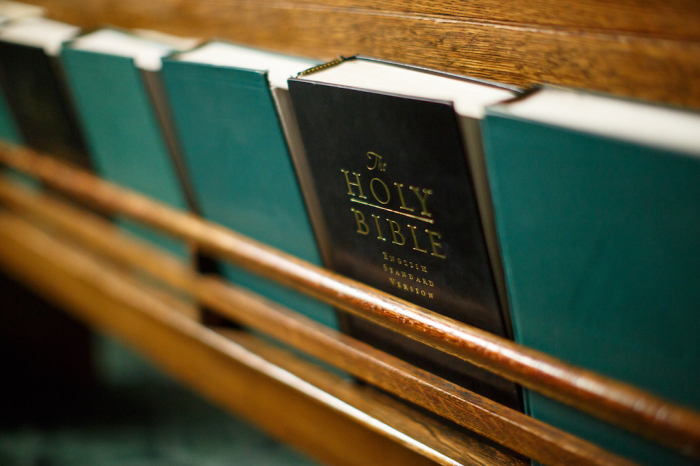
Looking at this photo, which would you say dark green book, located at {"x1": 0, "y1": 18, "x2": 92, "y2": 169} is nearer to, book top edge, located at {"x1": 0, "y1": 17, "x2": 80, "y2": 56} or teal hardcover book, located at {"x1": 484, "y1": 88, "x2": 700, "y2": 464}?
book top edge, located at {"x1": 0, "y1": 17, "x2": 80, "y2": 56}

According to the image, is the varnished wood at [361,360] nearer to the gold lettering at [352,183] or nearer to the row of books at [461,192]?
the row of books at [461,192]

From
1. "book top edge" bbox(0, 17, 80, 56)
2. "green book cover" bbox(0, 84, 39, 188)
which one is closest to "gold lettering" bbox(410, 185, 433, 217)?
"book top edge" bbox(0, 17, 80, 56)

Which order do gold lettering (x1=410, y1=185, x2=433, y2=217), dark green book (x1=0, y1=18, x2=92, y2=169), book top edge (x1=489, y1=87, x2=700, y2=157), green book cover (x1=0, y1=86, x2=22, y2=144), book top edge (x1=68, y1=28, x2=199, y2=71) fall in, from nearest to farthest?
book top edge (x1=489, y1=87, x2=700, y2=157) < gold lettering (x1=410, y1=185, x2=433, y2=217) < book top edge (x1=68, y1=28, x2=199, y2=71) < dark green book (x1=0, y1=18, x2=92, y2=169) < green book cover (x1=0, y1=86, x2=22, y2=144)

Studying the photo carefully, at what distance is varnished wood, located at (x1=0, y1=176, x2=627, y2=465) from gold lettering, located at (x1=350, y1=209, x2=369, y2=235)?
0.44 feet

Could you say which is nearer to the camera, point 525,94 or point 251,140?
point 525,94

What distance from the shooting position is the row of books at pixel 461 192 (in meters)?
0.29

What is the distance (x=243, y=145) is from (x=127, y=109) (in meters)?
0.22

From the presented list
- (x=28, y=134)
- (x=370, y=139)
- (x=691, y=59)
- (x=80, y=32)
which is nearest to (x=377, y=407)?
(x=370, y=139)

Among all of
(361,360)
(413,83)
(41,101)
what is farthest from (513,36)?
(41,101)

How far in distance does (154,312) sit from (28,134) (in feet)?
1.28

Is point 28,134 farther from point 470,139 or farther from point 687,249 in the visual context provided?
point 687,249

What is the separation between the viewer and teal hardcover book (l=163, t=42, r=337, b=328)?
471 mm

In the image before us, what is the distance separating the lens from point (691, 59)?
0.31 meters

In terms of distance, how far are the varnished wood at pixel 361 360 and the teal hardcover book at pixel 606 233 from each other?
0.15 feet
